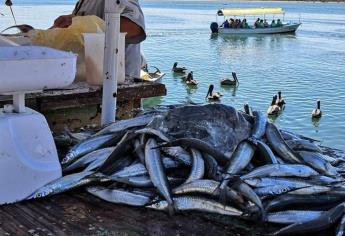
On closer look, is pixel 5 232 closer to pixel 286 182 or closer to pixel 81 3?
pixel 286 182

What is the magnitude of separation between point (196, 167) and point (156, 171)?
0.30 meters

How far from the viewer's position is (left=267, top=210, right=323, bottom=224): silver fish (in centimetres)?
345

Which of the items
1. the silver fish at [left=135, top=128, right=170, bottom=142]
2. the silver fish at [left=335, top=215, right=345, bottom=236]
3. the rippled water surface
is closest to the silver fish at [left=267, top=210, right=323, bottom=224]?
the silver fish at [left=335, top=215, right=345, bottom=236]

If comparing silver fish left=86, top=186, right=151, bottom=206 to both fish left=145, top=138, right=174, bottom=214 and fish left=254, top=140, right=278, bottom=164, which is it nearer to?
fish left=145, top=138, right=174, bottom=214

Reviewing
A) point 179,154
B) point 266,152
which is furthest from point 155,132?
point 266,152

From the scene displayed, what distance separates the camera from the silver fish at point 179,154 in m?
4.04

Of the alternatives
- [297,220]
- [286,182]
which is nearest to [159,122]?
[286,182]

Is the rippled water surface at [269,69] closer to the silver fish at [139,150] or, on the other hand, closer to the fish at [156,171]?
the silver fish at [139,150]

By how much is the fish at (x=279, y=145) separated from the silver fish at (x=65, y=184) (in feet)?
4.85

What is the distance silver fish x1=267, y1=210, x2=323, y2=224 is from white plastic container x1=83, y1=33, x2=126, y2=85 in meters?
2.66

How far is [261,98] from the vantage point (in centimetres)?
2720

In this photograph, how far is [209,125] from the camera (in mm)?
4332

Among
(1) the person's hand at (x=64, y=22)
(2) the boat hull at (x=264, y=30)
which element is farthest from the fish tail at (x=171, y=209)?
(2) the boat hull at (x=264, y=30)

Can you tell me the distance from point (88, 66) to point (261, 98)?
22198 millimetres
